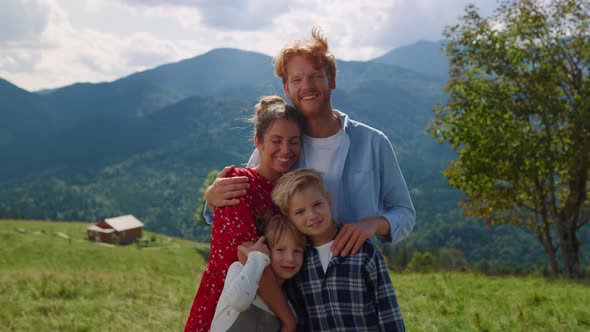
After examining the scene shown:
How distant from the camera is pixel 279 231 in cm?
334

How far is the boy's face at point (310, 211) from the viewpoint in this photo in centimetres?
330

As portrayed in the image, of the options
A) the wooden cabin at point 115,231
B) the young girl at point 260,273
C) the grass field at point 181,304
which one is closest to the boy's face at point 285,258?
the young girl at point 260,273

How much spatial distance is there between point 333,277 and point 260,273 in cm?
53

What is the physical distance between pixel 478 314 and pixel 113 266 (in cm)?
2632

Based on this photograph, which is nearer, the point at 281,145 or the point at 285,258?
the point at 285,258

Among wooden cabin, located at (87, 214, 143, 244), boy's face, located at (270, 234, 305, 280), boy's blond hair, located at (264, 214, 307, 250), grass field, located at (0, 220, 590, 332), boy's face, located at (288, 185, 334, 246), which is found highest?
boy's face, located at (288, 185, 334, 246)

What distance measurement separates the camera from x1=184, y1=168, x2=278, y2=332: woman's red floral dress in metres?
3.34

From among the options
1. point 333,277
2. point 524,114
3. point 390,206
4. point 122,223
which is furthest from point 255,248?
point 122,223

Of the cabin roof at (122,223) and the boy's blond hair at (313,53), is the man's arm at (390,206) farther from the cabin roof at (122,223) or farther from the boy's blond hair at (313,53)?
the cabin roof at (122,223)

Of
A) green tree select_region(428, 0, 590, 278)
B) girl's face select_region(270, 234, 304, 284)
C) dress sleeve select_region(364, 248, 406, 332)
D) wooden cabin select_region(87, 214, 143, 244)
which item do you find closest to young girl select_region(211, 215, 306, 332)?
girl's face select_region(270, 234, 304, 284)

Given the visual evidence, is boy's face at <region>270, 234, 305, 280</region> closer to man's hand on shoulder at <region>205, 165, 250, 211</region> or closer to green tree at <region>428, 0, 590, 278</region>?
man's hand on shoulder at <region>205, 165, 250, 211</region>

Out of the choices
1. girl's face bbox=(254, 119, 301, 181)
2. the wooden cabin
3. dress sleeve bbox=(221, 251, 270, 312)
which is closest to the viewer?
dress sleeve bbox=(221, 251, 270, 312)

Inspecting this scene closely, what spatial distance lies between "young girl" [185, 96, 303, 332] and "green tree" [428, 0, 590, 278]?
16598mm

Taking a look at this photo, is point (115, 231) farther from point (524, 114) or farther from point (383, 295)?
point (383, 295)
